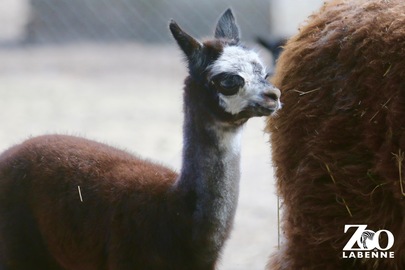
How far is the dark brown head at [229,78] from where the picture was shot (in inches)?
115

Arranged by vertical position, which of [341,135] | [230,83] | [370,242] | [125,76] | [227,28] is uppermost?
[125,76]

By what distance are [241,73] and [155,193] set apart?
57cm

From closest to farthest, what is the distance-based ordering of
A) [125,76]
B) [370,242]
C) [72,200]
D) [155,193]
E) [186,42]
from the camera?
[370,242] → [186,42] → [155,193] → [72,200] → [125,76]

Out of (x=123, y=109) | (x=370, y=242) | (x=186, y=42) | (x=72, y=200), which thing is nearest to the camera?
(x=370, y=242)

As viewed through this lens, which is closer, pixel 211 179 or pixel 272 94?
pixel 272 94

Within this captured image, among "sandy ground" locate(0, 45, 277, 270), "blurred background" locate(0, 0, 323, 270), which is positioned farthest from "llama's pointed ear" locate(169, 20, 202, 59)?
"blurred background" locate(0, 0, 323, 270)

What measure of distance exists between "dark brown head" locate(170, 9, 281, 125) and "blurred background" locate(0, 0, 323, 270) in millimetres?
1620

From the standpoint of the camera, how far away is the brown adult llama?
9.83 feet

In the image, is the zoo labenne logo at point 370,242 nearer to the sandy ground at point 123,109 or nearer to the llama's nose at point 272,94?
the llama's nose at point 272,94

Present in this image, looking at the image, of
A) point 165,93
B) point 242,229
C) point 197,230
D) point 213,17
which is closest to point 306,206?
point 197,230

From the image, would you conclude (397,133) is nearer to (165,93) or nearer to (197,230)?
(197,230)

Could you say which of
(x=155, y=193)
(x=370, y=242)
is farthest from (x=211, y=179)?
(x=370, y=242)

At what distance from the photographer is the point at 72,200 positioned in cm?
327

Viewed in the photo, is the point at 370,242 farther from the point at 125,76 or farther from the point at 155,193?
the point at 125,76
